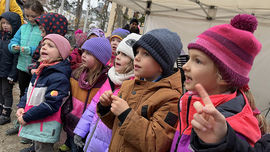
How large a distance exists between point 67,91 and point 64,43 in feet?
2.48

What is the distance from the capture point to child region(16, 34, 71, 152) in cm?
201

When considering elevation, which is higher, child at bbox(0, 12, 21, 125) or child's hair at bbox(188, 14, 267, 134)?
child's hair at bbox(188, 14, 267, 134)

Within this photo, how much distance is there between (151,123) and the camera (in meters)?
1.19

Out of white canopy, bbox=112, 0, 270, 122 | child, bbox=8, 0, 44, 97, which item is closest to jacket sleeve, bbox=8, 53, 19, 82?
child, bbox=8, 0, 44, 97

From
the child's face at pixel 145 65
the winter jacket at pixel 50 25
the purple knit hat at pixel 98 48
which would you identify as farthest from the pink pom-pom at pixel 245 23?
the winter jacket at pixel 50 25

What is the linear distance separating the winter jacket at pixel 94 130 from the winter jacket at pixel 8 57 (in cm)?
200

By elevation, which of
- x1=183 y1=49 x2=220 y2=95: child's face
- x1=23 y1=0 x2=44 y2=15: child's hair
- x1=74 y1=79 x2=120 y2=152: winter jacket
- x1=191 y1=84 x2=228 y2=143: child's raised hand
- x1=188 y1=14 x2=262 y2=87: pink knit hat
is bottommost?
x1=74 y1=79 x2=120 y2=152: winter jacket

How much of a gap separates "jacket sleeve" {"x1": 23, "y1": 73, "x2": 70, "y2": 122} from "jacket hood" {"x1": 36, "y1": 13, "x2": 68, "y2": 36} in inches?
44.0

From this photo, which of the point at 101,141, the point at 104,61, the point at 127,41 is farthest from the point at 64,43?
the point at 101,141

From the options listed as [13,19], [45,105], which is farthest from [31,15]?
[45,105]

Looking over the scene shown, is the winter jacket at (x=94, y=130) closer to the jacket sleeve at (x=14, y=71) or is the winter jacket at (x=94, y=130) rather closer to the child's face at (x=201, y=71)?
the child's face at (x=201, y=71)

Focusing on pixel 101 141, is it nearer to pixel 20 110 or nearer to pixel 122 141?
pixel 122 141

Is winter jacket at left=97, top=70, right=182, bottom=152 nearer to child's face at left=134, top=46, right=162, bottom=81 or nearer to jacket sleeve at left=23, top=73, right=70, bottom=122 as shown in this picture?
child's face at left=134, top=46, right=162, bottom=81

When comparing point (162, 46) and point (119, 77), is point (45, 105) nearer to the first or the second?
point (119, 77)
